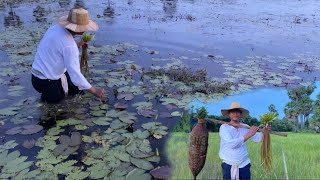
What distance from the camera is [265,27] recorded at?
12242mm

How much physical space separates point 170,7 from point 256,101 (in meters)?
10.0

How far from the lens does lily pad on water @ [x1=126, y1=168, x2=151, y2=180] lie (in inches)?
162

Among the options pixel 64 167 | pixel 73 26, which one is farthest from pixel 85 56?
pixel 64 167

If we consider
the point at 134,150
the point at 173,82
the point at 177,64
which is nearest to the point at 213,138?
the point at 134,150

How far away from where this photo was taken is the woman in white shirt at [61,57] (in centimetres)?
516

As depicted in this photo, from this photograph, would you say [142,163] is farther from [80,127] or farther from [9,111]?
[9,111]

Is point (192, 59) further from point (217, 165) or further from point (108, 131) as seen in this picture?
point (217, 165)

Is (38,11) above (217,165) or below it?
above

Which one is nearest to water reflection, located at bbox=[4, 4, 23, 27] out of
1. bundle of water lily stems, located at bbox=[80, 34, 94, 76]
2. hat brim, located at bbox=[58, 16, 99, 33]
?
bundle of water lily stems, located at bbox=[80, 34, 94, 76]

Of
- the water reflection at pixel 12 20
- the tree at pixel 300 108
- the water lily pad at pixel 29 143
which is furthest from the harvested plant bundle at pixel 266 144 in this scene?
the water reflection at pixel 12 20

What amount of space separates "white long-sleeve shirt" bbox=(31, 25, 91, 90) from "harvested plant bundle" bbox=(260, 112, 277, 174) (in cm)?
273

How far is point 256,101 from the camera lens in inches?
247

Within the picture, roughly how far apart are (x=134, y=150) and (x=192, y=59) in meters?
4.23

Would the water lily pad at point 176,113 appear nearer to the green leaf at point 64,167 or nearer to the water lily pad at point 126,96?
the water lily pad at point 126,96
